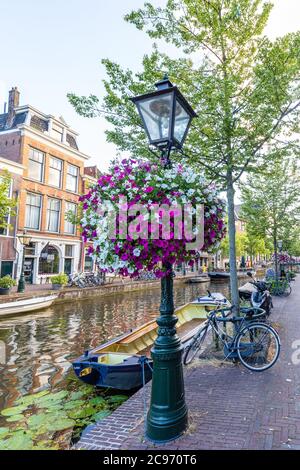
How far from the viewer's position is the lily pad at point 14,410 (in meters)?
5.04

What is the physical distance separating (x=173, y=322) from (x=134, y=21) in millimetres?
6507

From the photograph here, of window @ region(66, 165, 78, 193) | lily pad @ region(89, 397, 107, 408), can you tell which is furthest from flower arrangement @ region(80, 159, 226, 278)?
window @ region(66, 165, 78, 193)

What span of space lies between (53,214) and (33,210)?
82.8 inches

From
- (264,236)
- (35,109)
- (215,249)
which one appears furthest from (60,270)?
(215,249)

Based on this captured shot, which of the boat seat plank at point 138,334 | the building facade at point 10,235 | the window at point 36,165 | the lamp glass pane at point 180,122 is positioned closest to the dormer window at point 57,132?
the window at point 36,165

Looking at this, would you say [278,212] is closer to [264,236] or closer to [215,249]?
[264,236]

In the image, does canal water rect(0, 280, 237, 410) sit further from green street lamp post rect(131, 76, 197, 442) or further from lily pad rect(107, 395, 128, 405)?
green street lamp post rect(131, 76, 197, 442)

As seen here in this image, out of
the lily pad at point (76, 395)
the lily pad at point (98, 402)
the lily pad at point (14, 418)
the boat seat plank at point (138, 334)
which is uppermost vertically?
the boat seat plank at point (138, 334)

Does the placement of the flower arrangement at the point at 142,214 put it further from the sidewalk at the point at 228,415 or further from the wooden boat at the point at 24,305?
the wooden boat at the point at 24,305

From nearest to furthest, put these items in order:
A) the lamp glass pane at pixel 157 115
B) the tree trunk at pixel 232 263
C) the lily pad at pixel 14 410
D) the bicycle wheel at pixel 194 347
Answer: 1. the lamp glass pane at pixel 157 115
2. the lily pad at pixel 14 410
3. the bicycle wheel at pixel 194 347
4. the tree trunk at pixel 232 263

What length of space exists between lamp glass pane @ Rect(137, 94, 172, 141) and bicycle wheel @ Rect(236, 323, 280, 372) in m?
3.47

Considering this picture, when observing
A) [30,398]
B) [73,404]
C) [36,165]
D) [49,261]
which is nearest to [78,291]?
[49,261]

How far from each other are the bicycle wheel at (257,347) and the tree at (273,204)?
349 inches

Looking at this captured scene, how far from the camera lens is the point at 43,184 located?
23.5 metres
